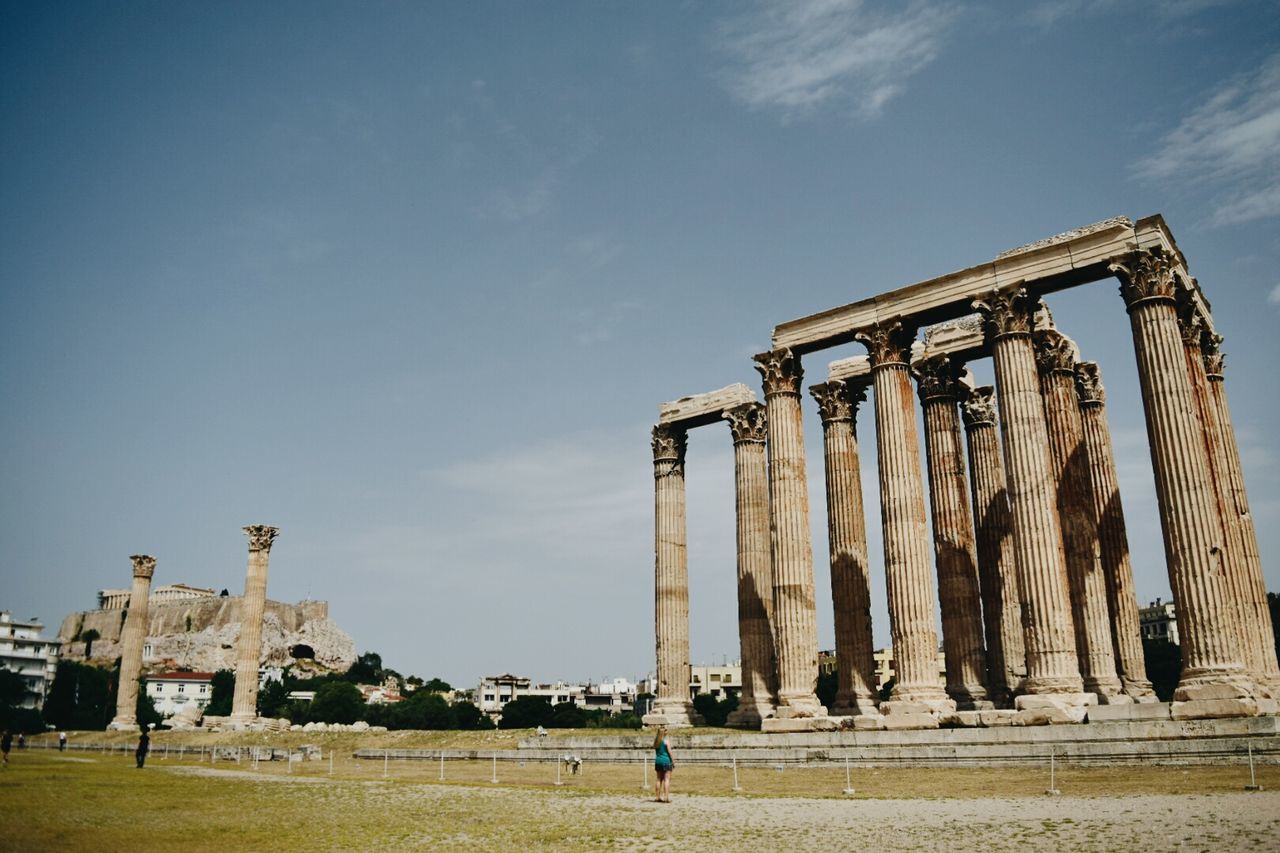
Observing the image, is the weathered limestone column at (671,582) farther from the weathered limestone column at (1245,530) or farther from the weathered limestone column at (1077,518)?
the weathered limestone column at (1245,530)

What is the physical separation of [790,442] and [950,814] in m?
20.4

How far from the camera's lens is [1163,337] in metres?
25.5

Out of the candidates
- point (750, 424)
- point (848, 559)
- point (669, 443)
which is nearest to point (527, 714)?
point (669, 443)

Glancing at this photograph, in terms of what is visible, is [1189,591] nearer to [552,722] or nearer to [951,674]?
[951,674]

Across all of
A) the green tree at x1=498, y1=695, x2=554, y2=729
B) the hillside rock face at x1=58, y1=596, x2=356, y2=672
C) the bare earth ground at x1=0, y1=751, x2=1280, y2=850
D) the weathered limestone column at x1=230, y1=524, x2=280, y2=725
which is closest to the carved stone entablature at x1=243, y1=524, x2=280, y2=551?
the weathered limestone column at x1=230, y1=524, x2=280, y2=725

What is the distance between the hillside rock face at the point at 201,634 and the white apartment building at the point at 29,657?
1431 inches

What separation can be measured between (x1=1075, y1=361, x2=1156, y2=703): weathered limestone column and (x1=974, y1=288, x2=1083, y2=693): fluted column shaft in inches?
267

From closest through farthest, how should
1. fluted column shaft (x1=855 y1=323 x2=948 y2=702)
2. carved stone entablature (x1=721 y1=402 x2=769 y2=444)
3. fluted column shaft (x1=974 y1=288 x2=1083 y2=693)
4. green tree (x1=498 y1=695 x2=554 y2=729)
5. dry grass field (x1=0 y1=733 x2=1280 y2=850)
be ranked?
dry grass field (x1=0 y1=733 x2=1280 y2=850)
fluted column shaft (x1=974 y1=288 x2=1083 y2=693)
fluted column shaft (x1=855 y1=323 x2=948 y2=702)
carved stone entablature (x1=721 y1=402 x2=769 y2=444)
green tree (x1=498 y1=695 x2=554 y2=729)

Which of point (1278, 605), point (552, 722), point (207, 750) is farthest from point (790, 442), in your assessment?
point (1278, 605)

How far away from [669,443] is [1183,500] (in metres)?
22.6

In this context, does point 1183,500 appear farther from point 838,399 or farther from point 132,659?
point 132,659

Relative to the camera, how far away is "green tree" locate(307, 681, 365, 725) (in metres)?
105

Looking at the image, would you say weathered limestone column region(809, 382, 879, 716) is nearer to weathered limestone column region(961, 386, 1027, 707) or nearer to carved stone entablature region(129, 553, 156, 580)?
weathered limestone column region(961, 386, 1027, 707)

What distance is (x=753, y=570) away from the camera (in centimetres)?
3847
